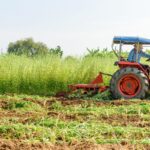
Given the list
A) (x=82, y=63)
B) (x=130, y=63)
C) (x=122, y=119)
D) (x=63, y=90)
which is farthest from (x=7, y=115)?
(x=82, y=63)

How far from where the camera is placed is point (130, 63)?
13.0m

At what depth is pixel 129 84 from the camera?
13203mm

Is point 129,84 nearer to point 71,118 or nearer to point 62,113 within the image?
point 62,113

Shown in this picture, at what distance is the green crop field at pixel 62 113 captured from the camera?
6.50 m

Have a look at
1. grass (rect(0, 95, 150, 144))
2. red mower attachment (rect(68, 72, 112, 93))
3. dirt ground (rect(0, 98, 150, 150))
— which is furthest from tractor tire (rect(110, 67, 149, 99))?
grass (rect(0, 95, 150, 144))

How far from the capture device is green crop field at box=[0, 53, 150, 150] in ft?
21.3

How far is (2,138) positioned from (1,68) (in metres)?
9.89

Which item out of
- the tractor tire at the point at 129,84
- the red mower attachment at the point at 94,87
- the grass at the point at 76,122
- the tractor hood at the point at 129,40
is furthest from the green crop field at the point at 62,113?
the tractor hood at the point at 129,40

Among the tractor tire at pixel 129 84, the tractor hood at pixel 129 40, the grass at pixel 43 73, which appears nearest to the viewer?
the tractor tire at pixel 129 84

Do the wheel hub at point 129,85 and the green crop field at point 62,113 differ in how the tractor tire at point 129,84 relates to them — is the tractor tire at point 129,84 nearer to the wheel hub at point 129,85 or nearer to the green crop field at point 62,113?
the wheel hub at point 129,85

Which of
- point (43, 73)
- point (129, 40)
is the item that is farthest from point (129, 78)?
point (43, 73)

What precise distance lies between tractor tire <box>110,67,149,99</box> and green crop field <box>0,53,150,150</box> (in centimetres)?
44

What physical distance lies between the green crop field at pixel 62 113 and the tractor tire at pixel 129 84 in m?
0.44

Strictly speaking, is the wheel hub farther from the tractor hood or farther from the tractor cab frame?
the tractor hood
